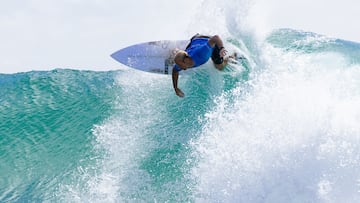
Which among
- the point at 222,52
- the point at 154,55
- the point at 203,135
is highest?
the point at 222,52

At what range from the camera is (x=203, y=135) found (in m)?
7.93

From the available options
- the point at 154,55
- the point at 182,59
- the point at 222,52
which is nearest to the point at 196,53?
the point at 182,59

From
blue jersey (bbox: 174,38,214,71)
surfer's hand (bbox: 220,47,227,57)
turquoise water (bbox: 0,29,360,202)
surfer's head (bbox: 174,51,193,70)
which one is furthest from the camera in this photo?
surfer's hand (bbox: 220,47,227,57)

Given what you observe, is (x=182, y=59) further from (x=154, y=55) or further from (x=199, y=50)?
(x=154, y=55)

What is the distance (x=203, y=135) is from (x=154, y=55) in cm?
249

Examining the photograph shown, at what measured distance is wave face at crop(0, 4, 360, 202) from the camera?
21.4ft

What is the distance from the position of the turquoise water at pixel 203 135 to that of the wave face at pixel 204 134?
0.7 inches

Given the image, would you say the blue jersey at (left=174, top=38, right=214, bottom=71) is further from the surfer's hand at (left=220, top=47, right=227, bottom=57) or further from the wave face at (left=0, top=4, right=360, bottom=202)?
the wave face at (left=0, top=4, right=360, bottom=202)

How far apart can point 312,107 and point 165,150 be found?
8.67ft

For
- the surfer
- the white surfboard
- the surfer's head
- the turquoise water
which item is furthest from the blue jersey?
the white surfboard

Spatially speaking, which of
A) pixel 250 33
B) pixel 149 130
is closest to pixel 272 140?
pixel 149 130

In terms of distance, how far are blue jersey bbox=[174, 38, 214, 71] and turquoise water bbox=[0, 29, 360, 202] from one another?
1.03m

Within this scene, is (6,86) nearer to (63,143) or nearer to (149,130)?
(63,143)

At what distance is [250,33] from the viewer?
1008cm
